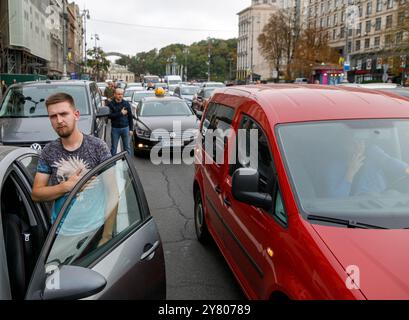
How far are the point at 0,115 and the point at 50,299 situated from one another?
7.40 meters

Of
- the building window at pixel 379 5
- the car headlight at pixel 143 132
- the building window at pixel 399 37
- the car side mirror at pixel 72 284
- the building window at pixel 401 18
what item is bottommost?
the car headlight at pixel 143 132

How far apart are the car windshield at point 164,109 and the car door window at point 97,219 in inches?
383

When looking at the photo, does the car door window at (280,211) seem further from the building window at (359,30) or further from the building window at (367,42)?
the building window at (359,30)

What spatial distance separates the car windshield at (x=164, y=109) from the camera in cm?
1262

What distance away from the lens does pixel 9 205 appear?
2.87m

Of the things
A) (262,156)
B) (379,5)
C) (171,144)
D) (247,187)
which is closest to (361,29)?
(379,5)

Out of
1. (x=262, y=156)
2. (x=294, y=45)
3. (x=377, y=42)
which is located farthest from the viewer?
(x=294, y=45)

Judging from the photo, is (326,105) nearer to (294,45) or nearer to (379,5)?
(379,5)

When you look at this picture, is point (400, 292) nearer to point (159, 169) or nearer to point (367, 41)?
point (159, 169)

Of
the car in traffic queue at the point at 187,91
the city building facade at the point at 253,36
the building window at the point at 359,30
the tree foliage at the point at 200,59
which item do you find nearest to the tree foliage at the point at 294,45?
the building window at the point at 359,30

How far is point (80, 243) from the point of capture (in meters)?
2.46

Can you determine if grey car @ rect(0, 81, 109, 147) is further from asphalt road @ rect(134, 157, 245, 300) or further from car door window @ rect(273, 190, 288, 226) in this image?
car door window @ rect(273, 190, 288, 226)

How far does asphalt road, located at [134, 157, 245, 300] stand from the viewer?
4.22 m

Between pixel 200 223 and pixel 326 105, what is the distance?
2.52 m
